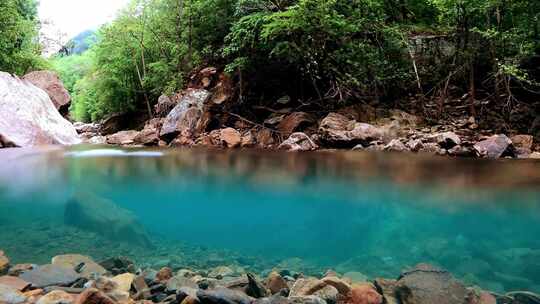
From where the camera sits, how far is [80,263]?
3.46m

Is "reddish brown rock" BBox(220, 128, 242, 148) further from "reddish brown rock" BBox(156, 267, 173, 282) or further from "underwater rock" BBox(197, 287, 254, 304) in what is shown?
"underwater rock" BBox(197, 287, 254, 304)

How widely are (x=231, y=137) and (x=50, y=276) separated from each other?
11703 millimetres

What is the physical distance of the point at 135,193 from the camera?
6.48 meters

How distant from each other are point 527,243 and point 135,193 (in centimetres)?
522

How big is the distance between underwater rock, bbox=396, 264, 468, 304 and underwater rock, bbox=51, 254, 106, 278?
90.3 inches

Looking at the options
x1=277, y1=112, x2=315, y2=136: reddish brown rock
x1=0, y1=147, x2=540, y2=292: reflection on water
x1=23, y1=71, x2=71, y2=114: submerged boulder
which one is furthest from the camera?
x1=23, y1=71, x2=71, y2=114: submerged boulder

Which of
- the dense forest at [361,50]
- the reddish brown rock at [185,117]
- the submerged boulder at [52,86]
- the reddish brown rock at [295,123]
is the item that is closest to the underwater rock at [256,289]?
the dense forest at [361,50]

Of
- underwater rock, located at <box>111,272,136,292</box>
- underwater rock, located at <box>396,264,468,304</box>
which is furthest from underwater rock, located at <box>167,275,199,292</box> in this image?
underwater rock, located at <box>396,264,468,304</box>

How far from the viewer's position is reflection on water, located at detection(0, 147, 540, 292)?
3756 millimetres

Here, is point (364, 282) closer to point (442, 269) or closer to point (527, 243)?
point (442, 269)

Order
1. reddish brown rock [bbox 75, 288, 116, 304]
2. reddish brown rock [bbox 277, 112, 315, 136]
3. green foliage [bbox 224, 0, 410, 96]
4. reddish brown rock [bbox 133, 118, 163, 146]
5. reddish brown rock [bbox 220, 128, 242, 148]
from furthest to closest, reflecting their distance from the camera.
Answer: reddish brown rock [bbox 133, 118, 163, 146], reddish brown rock [bbox 277, 112, 315, 136], reddish brown rock [bbox 220, 128, 242, 148], green foliage [bbox 224, 0, 410, 96], reddish brown rock [bbox 75, 288, 116, 304]

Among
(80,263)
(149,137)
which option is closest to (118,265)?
(80,263)

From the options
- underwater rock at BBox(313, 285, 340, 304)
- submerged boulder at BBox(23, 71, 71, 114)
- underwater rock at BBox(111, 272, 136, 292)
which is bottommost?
underwater rock at BBox(313, 285, 340, 304)

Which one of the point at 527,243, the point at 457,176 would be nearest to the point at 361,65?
the point at 457,176
